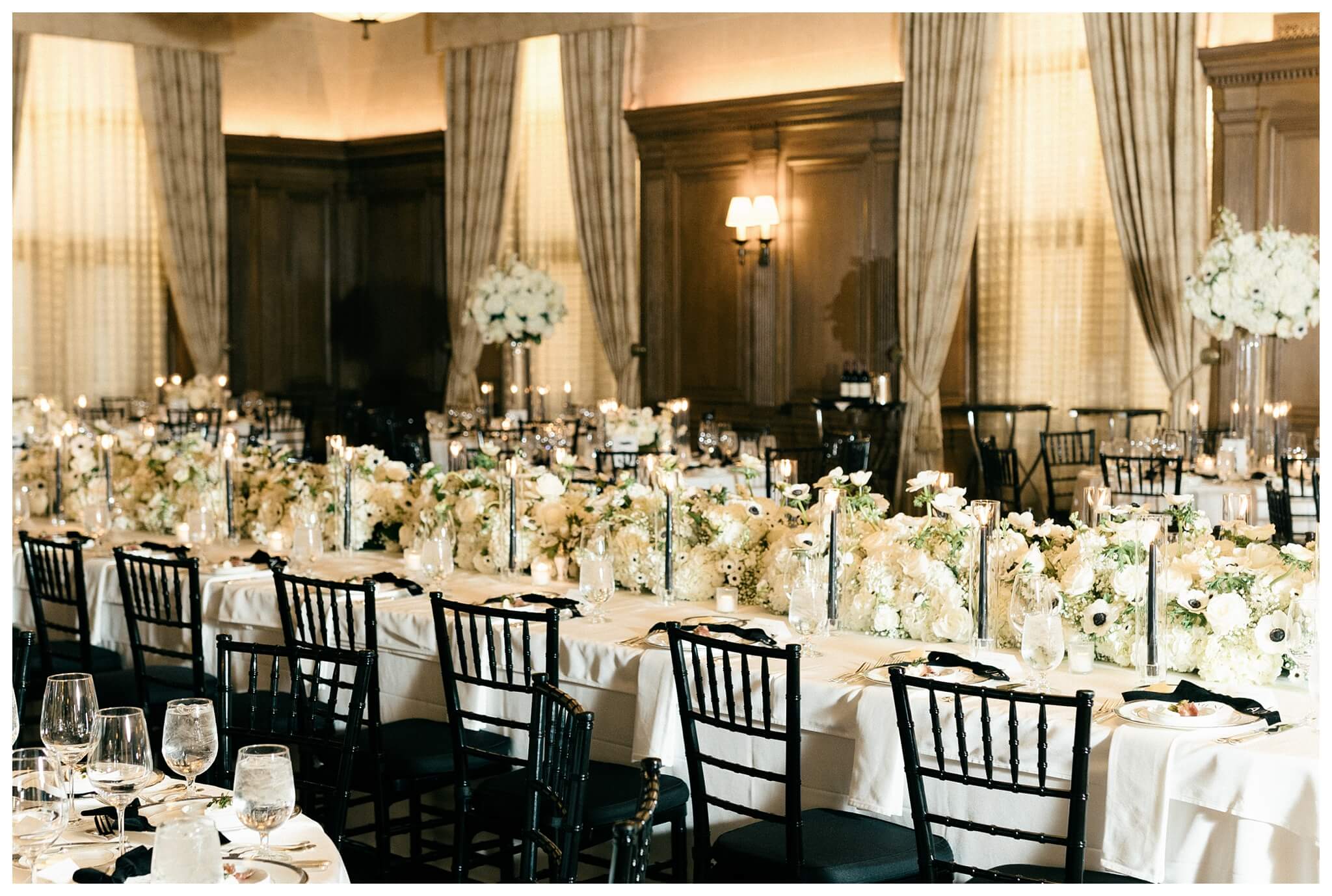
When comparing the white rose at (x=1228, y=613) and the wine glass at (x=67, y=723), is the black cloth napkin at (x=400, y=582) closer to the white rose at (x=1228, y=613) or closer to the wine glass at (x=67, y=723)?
the wine glass at (x=67, y=723)

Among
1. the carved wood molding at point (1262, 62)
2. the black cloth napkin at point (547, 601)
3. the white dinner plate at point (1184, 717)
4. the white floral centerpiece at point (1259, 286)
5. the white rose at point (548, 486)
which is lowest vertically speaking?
the white dinner plate at point (1184, 717)

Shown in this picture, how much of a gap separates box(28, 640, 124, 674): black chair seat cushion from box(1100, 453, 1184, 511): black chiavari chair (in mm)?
4542

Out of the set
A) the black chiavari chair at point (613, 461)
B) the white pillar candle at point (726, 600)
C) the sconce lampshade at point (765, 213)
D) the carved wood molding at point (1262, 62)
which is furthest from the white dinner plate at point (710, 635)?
the sconce lampshade at point (765, 213)

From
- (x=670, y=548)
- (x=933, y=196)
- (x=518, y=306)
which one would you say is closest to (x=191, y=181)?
(x=518, y=306)

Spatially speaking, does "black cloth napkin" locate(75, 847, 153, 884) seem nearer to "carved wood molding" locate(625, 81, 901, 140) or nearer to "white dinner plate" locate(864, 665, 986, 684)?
"white dinner plate" locate(864, 665, 986, 684)

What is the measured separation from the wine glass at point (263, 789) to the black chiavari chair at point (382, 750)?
1596 mm

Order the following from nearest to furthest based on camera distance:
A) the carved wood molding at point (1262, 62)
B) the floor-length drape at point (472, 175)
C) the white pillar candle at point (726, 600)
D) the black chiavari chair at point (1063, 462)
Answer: the white pillar candle at point (726, 600) < the carved wood molding at point (1262, 62) < the black chiavari chair at point (1063, 462) < the floor-length drape at point (472, 175)

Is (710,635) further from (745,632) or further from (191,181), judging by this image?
(191,181)

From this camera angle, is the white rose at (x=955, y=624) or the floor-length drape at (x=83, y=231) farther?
the floor-length drape at (x=83, y=231)

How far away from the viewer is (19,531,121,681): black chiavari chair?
535cm

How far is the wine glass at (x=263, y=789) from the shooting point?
2.32m

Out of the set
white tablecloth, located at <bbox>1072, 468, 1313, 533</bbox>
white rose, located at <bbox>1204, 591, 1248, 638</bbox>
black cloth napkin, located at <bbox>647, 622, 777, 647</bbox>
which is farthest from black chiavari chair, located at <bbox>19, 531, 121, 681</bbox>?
white tablecloth, located at <bbox>1072, 468, 1313, 533</bbox>

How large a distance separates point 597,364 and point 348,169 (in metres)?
3.20

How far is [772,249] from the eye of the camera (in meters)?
11.7
